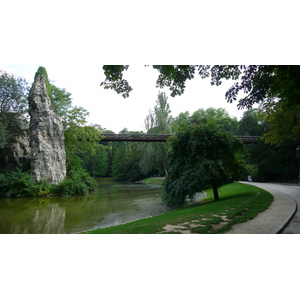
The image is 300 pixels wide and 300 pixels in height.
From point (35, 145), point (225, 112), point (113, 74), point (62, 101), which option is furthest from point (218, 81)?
point (225, 112)

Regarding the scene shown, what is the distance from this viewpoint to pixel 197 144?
973cm

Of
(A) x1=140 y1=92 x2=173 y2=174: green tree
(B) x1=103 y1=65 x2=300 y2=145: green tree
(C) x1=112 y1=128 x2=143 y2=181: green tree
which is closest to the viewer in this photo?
(B) x1=103 y1=65 x2=300 y2=145: green tree

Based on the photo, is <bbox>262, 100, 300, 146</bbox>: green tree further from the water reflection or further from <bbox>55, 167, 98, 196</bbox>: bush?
<bbox>55, 167, 98, 196</bbox>: bush

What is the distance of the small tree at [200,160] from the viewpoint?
9.48m

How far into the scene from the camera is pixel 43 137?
18312mm

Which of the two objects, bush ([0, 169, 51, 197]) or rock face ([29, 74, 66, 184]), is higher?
rock face ([29, 74, 66, 184])

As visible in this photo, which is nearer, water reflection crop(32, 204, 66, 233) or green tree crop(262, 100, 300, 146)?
water reflection crop(32, 204, 66, 233)

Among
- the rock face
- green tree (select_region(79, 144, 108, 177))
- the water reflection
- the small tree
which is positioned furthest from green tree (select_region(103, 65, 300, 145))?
green tree (select_region(79, 144, 108, 177))

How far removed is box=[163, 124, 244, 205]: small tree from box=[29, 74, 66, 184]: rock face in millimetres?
11823

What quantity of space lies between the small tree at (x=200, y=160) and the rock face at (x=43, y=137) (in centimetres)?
1182

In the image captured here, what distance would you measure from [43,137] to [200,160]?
13870mm

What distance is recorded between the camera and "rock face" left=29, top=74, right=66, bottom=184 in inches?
706

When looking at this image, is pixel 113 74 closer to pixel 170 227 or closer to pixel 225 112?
pixel 170 227

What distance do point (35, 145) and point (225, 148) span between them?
15.0 meters
